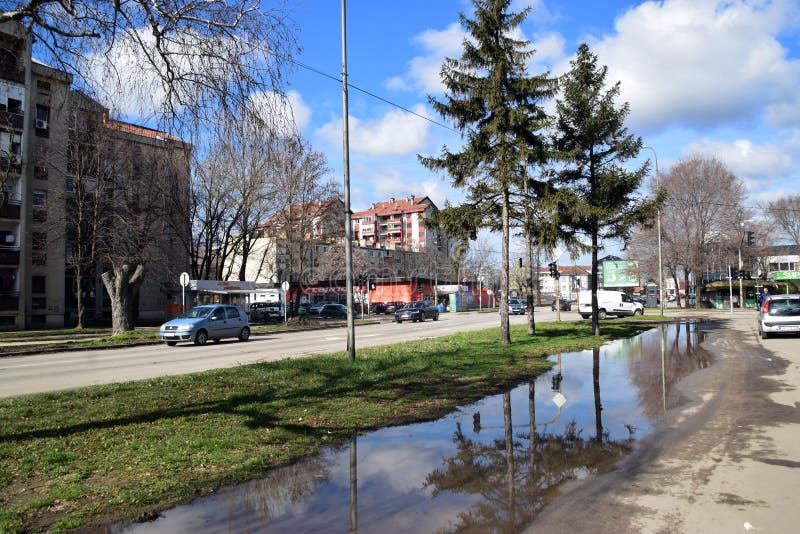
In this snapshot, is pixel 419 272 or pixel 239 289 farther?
pixel 419 272

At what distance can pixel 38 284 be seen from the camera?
38.9 m

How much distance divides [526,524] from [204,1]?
23.5 ft

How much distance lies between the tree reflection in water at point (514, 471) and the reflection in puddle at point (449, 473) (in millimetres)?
11

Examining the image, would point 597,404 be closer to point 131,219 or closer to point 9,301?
point 131,219

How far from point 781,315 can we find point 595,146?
31.2ft

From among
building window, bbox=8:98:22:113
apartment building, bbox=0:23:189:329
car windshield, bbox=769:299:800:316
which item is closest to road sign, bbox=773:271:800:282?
car windshield, bbox=769:299:800:316

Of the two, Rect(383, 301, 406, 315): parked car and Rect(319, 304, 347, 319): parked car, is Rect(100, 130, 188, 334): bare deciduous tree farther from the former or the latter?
Rect(383, 301, 406, 315): parked car

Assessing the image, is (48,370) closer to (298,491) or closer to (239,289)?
(298,491)

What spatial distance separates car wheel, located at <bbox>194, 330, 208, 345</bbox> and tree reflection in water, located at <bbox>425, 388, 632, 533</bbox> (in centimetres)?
1862

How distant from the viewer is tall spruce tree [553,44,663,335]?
2264 cm

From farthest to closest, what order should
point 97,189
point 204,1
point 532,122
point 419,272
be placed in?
point 419,272, point 97,189, point 532,122, point 204,1

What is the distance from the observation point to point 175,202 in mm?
37125

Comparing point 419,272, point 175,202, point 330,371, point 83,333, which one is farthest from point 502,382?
point 419,272

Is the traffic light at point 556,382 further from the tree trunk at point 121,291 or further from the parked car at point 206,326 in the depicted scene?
the tree trunk at point 121,291
